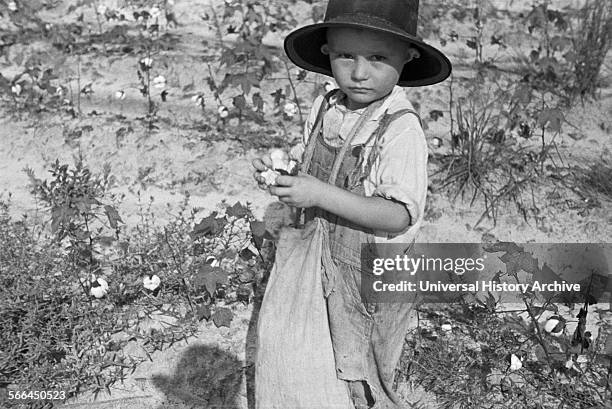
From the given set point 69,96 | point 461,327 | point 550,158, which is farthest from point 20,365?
point 550,158

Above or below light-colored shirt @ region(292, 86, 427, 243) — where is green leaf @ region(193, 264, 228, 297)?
below

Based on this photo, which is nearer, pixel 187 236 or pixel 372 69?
pixel 372 69

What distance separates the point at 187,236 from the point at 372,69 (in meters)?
1.90

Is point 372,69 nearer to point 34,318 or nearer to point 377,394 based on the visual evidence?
point 377,394

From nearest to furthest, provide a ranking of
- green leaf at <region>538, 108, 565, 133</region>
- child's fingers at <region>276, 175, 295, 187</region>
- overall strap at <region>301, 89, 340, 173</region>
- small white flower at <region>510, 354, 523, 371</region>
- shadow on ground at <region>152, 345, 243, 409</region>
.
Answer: child's fingers at <region>276, 175, 295, 187</region> → overall strap at <region>301, 89, 340, 173</region> → small white flower at <region>510, 354, 523, 371</region> → shadow on ground at <region>152, 345, 243, 409</region> → green leaf at <region>538, 108, 565, 133</region>

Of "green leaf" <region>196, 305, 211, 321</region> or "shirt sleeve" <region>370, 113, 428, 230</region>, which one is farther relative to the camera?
"green leaf" <region>196, 305, 211, 321</region>

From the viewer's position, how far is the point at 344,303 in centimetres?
192

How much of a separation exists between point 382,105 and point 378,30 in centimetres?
23

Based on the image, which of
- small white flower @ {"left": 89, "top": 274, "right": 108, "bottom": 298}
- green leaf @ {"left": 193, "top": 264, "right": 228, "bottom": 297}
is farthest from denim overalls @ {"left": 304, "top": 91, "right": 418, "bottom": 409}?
small white flower @ {"left": 89, "top": 274, "right": 108, "bottom": 298}

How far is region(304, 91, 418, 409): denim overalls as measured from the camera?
1.83 m

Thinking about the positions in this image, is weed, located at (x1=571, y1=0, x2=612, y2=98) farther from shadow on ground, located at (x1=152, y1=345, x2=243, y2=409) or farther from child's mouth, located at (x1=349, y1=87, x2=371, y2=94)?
child's mouth, located at (x1=349, y1=87, x2=371, y2=94)

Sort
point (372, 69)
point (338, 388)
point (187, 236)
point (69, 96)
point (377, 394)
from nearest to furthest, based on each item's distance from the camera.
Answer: point (372, 69) < point (338, 388) < point (377, 394) < point (187, 236) < point (69, 96)

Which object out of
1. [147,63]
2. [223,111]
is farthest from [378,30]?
A: [147,63]

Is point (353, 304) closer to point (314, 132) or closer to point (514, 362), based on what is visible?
point (314, 132)
